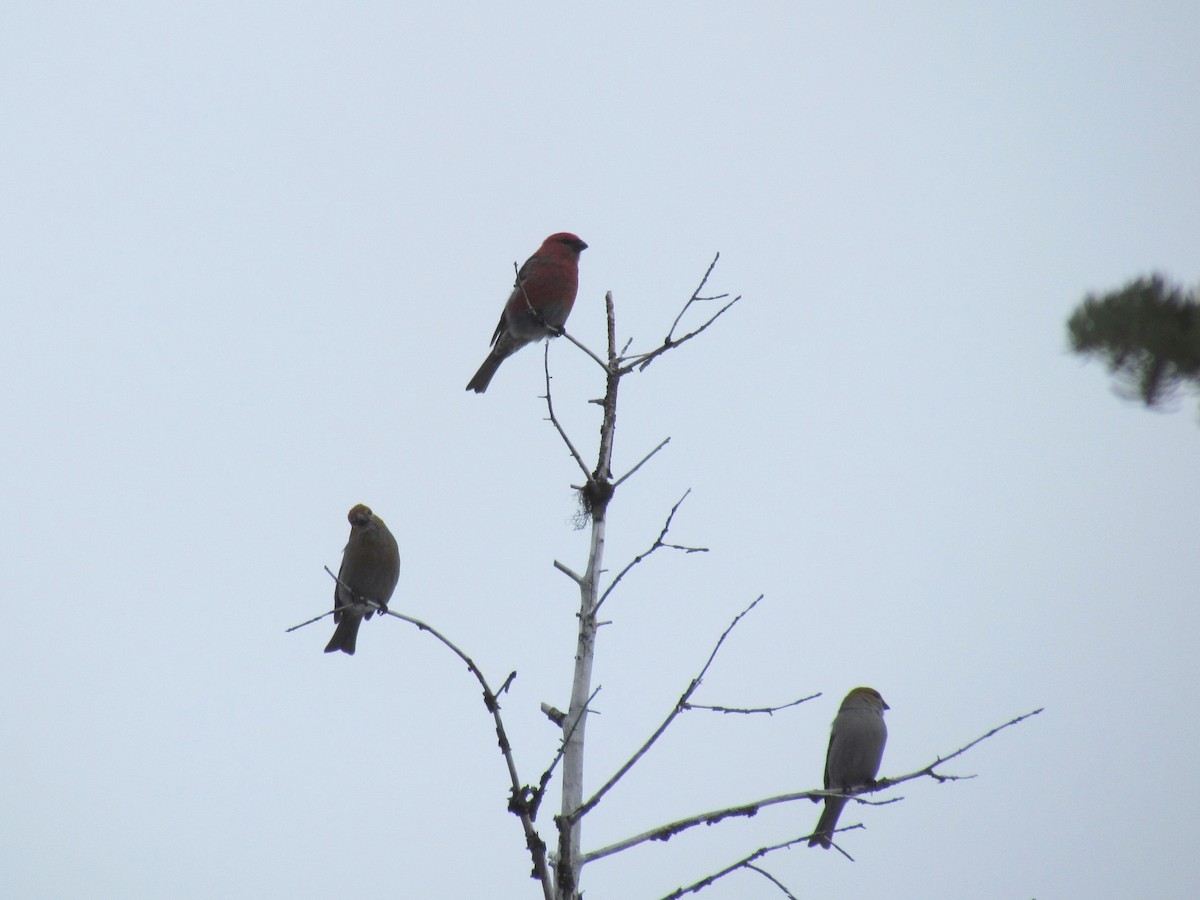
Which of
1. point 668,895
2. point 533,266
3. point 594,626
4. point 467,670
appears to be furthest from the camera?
point 533,266

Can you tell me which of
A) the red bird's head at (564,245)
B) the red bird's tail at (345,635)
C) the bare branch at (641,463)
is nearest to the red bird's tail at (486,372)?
the red bird's head at (564,245)

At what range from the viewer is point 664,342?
467 cm

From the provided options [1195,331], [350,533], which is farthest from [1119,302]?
[350,533]

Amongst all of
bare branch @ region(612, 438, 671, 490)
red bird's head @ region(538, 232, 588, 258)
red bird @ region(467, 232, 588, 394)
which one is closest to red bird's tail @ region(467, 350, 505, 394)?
red bird @ region(467, 232, 588, 394)

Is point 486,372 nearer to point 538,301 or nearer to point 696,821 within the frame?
point 538,301

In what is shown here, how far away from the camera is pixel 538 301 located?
8.41 m

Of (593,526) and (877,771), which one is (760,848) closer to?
(593,526)

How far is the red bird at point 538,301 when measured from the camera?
846 cm

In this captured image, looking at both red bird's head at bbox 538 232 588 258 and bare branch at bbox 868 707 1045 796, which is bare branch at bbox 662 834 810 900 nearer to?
bare branch at bbox 868 707 1045 796

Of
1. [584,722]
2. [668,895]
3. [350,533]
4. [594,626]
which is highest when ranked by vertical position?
[350,533]

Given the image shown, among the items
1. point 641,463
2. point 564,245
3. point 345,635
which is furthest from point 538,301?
point 641,463

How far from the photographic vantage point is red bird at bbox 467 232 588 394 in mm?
8461

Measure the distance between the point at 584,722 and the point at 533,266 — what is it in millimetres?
5106

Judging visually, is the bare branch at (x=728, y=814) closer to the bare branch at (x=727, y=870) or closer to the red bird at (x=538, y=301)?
the bare branch at (x=727, y=870)
